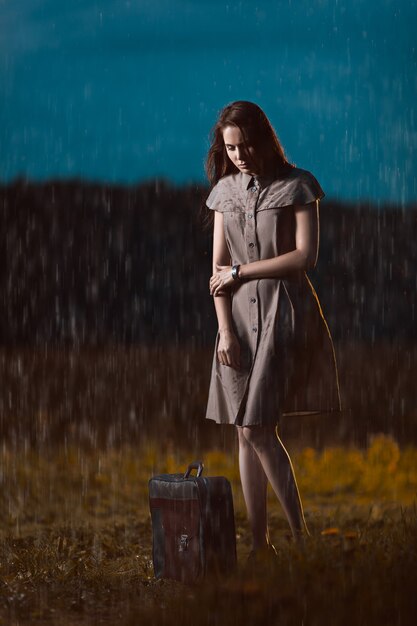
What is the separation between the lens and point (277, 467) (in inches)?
177

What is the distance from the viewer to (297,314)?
4531mm

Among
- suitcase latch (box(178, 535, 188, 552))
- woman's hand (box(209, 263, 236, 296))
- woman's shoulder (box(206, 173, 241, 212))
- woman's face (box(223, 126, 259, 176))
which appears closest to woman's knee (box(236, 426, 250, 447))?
suitcase latch (box(178, 535, 188, 552))

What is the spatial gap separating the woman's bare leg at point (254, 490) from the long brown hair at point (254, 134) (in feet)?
3.71

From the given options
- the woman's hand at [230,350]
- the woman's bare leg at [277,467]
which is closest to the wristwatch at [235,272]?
the woman's hand at [230,350]

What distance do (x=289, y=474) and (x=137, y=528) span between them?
2.08 meters

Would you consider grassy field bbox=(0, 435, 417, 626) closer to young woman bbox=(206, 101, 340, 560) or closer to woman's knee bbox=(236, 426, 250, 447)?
young woman bbox=(206, 101, 340, 560)

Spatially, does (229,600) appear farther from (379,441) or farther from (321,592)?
(379,441)

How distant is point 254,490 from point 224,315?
74cm

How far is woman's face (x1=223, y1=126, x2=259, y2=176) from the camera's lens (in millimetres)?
4527

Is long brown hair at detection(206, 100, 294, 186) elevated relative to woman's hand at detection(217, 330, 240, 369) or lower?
elevated

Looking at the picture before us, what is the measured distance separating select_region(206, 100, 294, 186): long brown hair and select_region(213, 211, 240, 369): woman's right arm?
294 millimetres

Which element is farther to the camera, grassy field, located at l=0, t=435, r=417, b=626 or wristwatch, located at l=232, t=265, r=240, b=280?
wristwatch, located at l=232, t=265, r=240, b=280

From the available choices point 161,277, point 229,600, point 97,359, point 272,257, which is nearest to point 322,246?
point 161,277

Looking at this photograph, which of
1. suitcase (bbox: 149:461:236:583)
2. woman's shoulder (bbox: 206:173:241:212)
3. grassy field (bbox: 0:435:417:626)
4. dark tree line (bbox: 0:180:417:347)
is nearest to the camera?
grassy field (bbox: 0:435:417:626)
